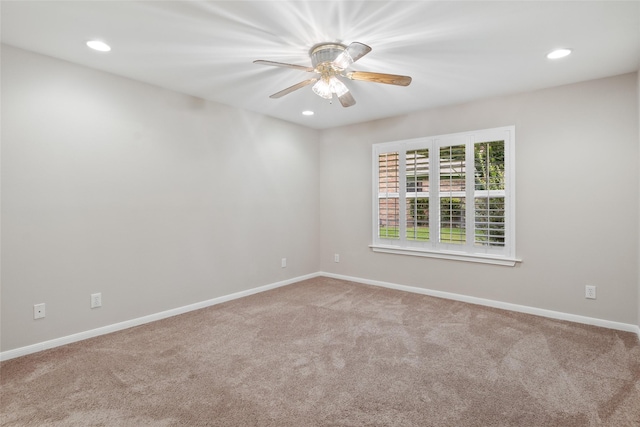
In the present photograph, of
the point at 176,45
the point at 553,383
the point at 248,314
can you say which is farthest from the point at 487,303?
the point at 176,45

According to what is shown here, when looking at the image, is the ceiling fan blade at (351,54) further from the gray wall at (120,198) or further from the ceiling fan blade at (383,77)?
the gray wall at (120,198)

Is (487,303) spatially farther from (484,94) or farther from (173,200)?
(173,200)

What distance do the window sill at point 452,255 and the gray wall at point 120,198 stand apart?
1.60 metres

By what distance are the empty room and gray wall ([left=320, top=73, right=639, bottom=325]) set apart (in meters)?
0.02

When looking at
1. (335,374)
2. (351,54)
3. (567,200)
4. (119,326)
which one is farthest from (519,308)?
(119,326)

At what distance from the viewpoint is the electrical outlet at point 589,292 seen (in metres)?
3.17

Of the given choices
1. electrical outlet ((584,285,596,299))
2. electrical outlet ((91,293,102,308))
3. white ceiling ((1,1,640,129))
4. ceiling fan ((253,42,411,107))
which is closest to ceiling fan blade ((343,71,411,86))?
ceiling fan ((253,42,411,107))

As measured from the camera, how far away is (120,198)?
10.1ft

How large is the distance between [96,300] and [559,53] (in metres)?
4.41

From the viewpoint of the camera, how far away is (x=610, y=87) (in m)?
3.08

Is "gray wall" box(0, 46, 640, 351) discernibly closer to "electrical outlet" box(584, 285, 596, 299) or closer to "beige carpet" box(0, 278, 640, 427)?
"electrical outlet" box(584, 285, 596, 299)

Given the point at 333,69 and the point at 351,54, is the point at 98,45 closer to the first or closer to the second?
the point at 333,69

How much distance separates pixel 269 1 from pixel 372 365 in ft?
8.16

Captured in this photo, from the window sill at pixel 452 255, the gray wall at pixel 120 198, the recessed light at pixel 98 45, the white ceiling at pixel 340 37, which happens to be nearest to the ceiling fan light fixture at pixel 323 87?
the white ceiling at pixel 340 37
